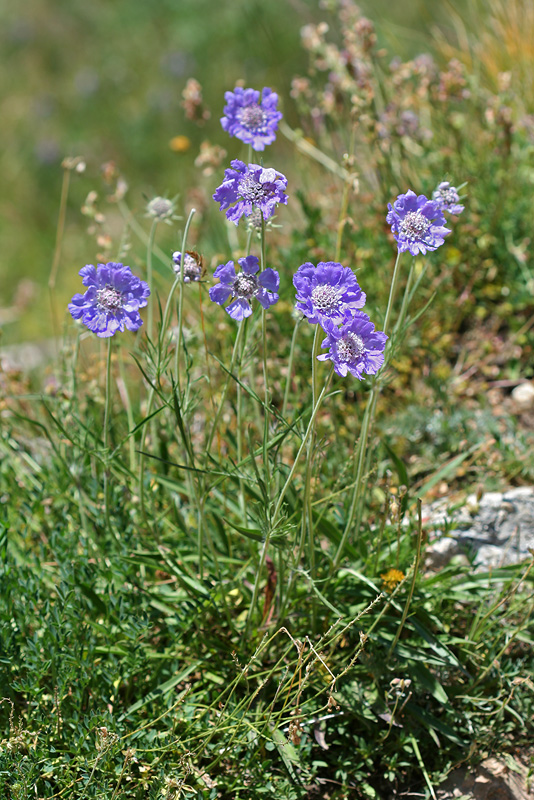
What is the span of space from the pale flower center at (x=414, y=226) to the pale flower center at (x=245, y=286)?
1.12 feet

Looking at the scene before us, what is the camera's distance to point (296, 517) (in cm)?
190

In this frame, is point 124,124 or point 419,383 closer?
point 419,383

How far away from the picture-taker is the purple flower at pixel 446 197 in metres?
1.55

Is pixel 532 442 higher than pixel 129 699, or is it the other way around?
pixel 532 442

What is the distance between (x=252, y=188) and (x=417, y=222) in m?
0.38

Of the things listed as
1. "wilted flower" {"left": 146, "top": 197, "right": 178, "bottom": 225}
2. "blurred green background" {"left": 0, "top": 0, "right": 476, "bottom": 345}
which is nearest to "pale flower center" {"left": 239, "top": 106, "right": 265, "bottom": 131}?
"wilted flower" {"left": 146, "top": 197, "right": 178, "bottom": 225}

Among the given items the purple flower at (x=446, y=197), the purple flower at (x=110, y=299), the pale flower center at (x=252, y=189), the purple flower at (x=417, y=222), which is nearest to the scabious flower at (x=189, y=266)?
the purple flower at (x=110, y=299)

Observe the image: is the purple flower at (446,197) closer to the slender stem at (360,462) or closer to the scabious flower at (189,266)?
the slender stem at (360,462)

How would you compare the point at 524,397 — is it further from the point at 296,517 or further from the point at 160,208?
the point at 160,208

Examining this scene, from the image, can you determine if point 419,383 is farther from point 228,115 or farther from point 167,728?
point 167,728

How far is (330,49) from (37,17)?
19.8ft

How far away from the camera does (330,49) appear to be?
301 cm

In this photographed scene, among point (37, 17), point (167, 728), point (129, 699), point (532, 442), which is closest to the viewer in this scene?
point (167, 728)

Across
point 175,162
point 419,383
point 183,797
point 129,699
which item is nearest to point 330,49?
point 419,383
